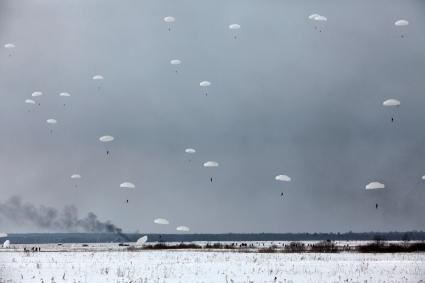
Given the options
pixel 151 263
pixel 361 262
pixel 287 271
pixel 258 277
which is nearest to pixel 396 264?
pixel 361 262

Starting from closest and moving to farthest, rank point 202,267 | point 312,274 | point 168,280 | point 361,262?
point 168,280 → point 312,274 → point 202,267 → point 361,262

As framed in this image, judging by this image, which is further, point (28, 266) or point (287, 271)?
point (28, 266)

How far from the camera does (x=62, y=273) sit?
113 ft

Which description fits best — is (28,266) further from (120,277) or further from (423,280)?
(423,280)

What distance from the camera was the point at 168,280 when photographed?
31.0m

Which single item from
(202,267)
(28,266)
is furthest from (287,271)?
(28,266)

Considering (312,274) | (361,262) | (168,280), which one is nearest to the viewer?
(168,280)

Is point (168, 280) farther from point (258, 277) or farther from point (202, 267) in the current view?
point (202, 267)

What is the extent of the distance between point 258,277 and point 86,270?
9.64 m

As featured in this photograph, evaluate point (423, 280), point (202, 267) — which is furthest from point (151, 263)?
point (423, 280)

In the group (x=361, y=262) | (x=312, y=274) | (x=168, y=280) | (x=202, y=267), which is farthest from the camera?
(x=361, y=262)

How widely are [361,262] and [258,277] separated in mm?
11661

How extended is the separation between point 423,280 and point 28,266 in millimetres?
21979

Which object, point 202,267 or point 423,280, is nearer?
point 423,280
